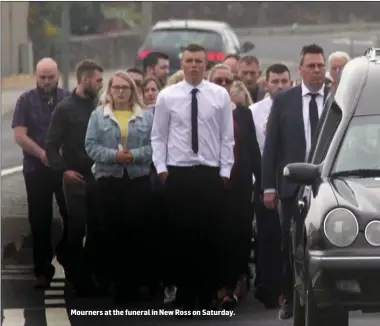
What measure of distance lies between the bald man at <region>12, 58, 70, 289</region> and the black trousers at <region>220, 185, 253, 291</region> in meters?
1.34

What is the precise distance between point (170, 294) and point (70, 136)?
4.58ft

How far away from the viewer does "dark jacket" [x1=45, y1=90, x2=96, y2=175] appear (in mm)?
11844

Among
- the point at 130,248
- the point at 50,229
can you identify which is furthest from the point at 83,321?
the point at 50,229

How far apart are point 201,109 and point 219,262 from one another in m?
1.10

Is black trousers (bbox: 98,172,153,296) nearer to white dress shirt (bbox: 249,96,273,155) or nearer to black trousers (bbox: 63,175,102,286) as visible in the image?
black trousers (bbox: 63,175,102,286)

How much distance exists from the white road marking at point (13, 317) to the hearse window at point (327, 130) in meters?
2.29

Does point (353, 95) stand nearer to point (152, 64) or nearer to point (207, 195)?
point (207, 195)

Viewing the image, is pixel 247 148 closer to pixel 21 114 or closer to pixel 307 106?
pixel 307 106

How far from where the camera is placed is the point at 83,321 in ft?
35.5

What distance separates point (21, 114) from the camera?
39.8 feet

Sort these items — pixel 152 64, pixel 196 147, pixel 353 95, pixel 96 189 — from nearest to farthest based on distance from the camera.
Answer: pixel 353 95, pixel 196 147, pixel 96 189, pixel 152 64

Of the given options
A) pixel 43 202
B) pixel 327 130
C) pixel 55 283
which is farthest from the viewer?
pixel 43 202

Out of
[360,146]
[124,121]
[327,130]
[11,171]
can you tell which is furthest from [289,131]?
[11,171]

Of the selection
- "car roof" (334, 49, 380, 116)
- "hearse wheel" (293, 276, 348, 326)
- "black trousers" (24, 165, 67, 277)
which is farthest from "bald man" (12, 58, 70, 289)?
"hearse wheel" (293, 276, 348, 326)
